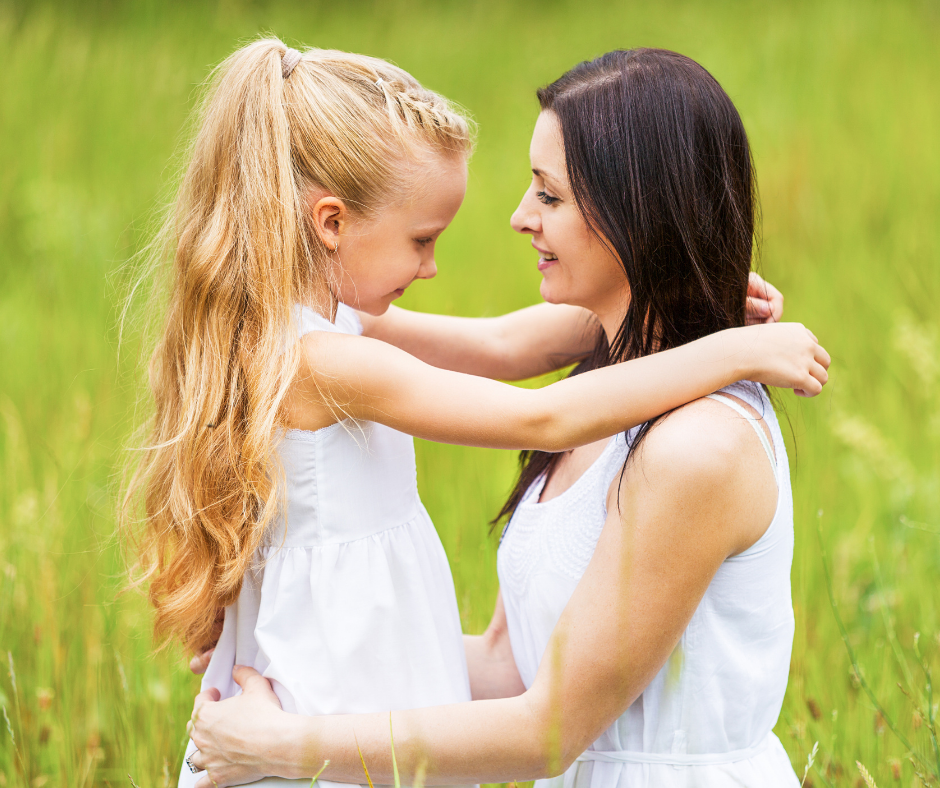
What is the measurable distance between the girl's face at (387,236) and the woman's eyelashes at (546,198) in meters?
0.16

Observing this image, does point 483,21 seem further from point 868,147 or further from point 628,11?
point 868,147

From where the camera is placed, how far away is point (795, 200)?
18.4ft

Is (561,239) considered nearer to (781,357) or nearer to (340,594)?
(781,357)

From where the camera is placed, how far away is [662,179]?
1.49m

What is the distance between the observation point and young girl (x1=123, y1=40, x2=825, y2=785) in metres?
1.48

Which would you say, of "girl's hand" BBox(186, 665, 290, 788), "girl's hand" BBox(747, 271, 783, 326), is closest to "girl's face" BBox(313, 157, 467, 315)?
"girl's hand" BBox(747, 271, 783, 326)

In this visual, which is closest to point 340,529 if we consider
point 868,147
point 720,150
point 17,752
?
point 720,150

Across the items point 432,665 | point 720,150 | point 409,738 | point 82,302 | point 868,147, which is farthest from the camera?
point 868,147

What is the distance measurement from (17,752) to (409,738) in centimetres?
117

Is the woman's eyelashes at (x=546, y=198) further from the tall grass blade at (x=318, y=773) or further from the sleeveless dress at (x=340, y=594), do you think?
the tall grass blade at (x=318, y=773)

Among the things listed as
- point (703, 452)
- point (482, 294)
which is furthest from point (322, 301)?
point (482, 294)

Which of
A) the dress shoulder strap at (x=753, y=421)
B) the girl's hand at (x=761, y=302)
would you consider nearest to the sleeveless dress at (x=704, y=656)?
the dress shoulder strap at (x=753, y=421)

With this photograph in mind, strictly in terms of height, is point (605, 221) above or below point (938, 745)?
above

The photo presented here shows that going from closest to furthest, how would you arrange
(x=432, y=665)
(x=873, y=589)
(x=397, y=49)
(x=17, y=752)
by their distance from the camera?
1. (x=432, y=665)
2. (x=17, y=752)
3. (x=873, y=589)
4. (x=397, y=49)
